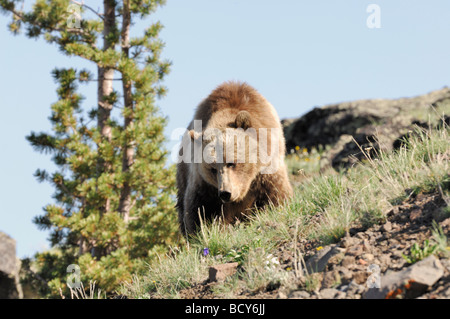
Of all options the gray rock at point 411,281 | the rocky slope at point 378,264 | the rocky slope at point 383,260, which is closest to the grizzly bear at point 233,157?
the rocky slope at point 383,260

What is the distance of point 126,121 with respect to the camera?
1020cm

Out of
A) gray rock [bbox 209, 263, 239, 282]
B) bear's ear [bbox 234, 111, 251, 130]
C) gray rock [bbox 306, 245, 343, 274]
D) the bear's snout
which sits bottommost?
gray rock [bbox 209, 263, 239, 282]

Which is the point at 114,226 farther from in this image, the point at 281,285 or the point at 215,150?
the point at 281,285

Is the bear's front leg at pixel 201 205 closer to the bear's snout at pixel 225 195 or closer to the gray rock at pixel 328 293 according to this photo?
the bear's snout at pixel 225 195

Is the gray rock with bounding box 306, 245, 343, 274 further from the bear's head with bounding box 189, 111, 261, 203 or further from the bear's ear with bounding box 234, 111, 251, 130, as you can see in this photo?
the bear's ear with bounding box 234, 111, 251, 130

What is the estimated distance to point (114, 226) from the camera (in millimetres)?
9211

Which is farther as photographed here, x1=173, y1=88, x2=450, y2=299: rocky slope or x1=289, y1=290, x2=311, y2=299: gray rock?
x1=289, y1=290, x2=311, y2=299: gray rock

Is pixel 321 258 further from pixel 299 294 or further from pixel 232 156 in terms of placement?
pixel 232 156

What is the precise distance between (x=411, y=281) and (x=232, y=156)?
2955 mm

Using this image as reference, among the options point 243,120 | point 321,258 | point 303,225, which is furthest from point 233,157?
point 321,258

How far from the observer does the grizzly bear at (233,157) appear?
5.44 meters

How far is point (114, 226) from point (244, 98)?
439cm

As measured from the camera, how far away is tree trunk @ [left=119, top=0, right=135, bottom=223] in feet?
32.2

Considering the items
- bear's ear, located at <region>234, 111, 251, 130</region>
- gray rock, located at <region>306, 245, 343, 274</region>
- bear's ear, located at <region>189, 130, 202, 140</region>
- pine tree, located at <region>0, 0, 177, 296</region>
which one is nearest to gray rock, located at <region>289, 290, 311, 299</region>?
gray rock, located at <region>306, 245, 343, 274</region>
